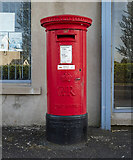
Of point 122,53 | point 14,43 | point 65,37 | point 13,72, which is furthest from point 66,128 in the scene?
point 14,43

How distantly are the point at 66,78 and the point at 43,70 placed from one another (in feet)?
4.78

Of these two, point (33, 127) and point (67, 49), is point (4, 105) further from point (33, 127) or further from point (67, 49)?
point (67, 49)

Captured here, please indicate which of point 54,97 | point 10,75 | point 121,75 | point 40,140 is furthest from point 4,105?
point 121,75

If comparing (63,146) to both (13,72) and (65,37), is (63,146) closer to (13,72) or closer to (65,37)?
(65,37)

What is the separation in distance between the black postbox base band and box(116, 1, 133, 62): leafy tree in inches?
83.4

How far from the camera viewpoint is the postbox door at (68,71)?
394 cm

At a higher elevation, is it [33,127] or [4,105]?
[4,105]

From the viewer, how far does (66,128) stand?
4004 millimetres

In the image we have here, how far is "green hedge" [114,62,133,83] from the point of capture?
17.9 feet

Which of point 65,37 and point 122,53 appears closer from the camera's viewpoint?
point 65,37

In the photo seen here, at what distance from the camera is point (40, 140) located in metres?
4.41

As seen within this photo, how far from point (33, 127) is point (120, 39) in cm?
273

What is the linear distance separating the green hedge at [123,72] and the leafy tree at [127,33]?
0.20 metres

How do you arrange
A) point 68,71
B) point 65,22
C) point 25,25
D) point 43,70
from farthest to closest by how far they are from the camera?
point 25,25
point 43,70
point 68,71
point 65,22
